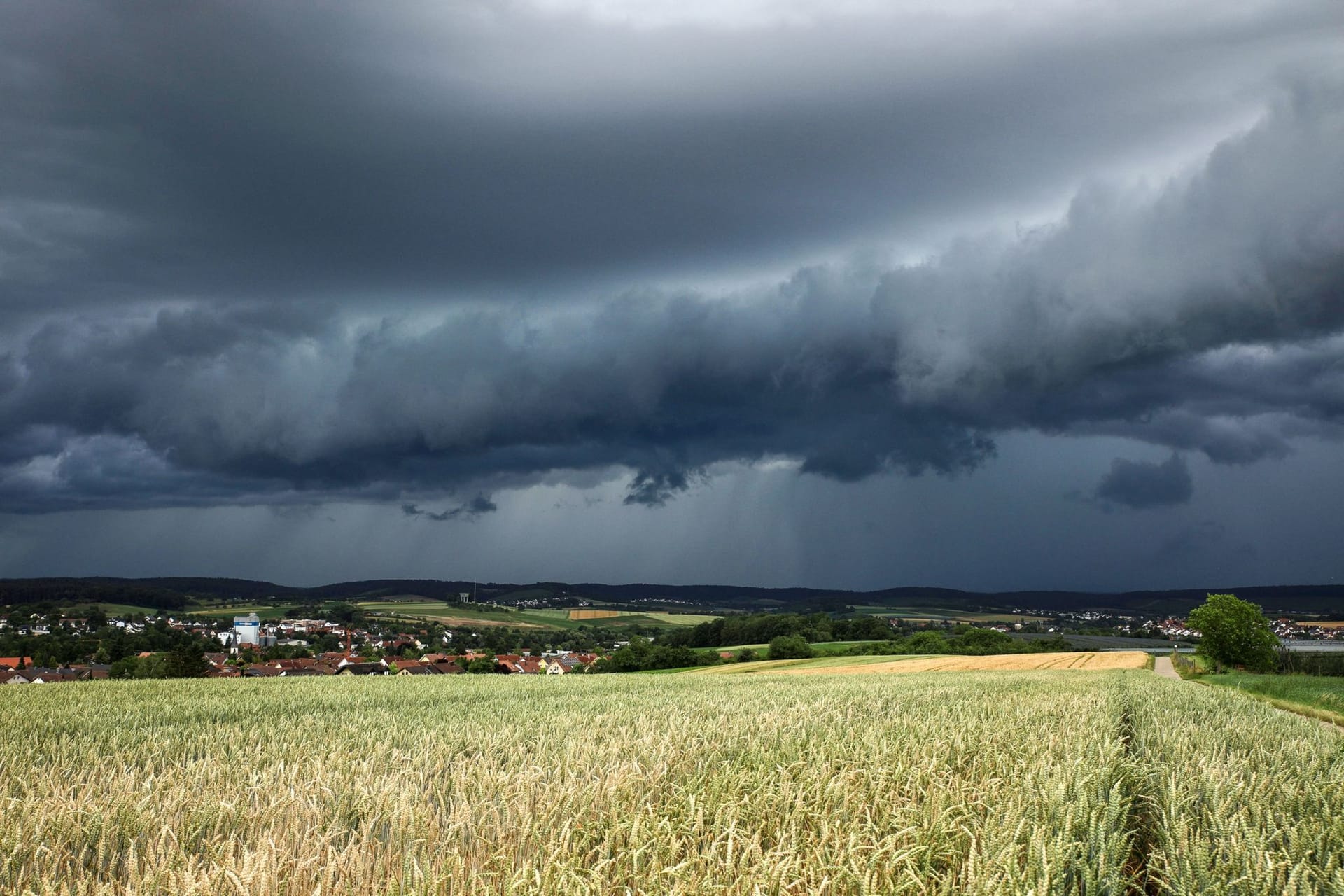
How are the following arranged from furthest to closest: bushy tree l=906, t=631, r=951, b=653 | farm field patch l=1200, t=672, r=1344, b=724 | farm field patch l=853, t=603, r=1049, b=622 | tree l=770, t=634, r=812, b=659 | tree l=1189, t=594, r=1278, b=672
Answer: farm field patch l=853, t=603, r=1049, b=622 → bushy tree l=906, t=631, r=951, b=653 → tree l=770, t=634, r=812, b=659 → tree l=1189, t=594, r=1278, b=672 → farm field patch l=1200, t=672, r=1344, b=724

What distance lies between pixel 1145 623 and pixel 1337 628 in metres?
35.3

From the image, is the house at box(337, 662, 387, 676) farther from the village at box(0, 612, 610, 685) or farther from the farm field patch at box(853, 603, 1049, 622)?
the farm field patch at box(853, 603, 1049, 622)

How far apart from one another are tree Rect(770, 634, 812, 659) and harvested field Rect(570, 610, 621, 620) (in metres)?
68.3

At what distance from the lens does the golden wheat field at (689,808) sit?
11.9ft

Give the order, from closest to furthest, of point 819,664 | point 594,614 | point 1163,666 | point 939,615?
point 819,664 → point 1163,666 → point 594,614 → point 939,615

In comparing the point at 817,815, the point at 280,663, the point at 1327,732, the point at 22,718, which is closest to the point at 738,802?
the point at 817,815

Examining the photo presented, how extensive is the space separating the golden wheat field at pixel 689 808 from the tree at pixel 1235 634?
6504 centimetres

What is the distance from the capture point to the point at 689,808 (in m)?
4.67

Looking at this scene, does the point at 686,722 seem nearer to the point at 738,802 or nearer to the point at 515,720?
the point at 515,720

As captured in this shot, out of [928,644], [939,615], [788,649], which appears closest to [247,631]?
[788,649]

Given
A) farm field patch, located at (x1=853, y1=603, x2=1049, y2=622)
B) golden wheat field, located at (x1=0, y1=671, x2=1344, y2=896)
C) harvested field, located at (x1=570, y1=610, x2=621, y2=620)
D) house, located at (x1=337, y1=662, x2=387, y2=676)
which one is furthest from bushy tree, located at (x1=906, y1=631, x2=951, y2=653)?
golden wheat field, located at (x1=0, y1=671, x2=1344, y2=896)

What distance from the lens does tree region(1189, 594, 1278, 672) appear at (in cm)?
A: 6300

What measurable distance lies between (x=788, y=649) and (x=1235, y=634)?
37.1m

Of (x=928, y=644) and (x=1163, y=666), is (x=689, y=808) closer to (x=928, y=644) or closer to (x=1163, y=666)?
(x=1163, y=666)
